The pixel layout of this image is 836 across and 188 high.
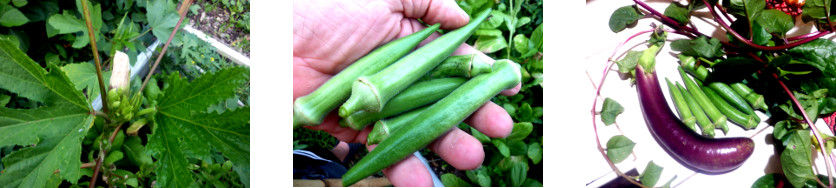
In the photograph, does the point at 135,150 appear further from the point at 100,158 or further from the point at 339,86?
the point at 339,86

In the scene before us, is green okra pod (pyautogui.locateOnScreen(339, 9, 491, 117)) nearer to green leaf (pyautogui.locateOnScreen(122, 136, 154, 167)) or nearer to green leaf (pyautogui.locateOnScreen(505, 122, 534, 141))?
green leaf (pyautogui.locateOnScreen(505, 122, 534, 141))

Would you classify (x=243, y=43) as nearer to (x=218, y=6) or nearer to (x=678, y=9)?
(x=218, y=6)

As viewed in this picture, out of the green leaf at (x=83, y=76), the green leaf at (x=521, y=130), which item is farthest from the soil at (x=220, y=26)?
the green leaf at (x=521, y=130)

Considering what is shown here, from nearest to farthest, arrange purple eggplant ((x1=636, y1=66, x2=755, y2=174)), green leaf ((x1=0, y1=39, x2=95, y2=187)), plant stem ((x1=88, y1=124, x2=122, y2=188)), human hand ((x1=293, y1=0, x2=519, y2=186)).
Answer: green leaf ((x1=0, y1=39, x2=95, y2=187)) → plant stem ((x1=88, y1=124, x2=122, y2=188)) → human hand ((x1=293, y1=0, x2=519, y2=186)) → purple eggplant ((x1=636, y1=66, x2=755, y2=174))

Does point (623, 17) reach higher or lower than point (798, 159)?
higher

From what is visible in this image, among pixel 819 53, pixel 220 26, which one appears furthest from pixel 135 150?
pixel 819 53

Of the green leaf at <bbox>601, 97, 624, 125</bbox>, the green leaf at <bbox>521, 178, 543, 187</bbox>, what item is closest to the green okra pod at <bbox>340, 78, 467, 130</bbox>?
the green leaf at <bbox>521, 178, 543, 187</bbox>
